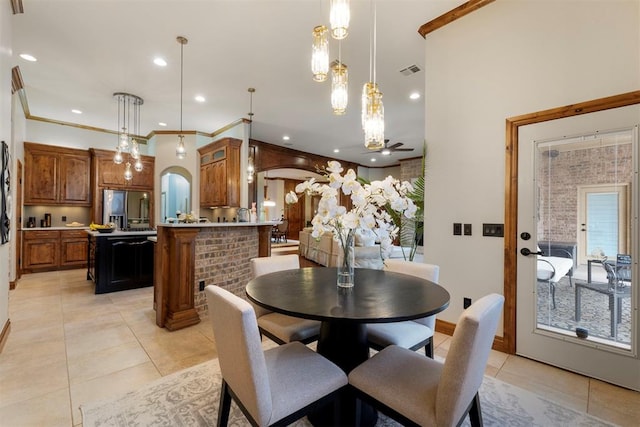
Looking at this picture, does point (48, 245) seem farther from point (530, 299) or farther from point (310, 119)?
point (530, 299)

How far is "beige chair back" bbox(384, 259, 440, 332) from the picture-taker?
203 centimetres

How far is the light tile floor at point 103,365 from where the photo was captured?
6.02 ft

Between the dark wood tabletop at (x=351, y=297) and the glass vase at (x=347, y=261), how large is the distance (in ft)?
0.18

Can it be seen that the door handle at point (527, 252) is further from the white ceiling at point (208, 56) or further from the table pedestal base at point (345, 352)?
the white ceiling at point (208, 56)

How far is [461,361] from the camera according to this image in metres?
1.05

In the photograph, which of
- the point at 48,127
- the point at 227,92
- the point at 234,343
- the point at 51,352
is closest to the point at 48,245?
the point at 48,127

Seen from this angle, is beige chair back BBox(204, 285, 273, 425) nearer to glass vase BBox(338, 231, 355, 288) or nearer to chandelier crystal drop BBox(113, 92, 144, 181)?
glass vase BBox(338, 231, 355, 288)

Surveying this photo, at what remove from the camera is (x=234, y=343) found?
115 centimetres

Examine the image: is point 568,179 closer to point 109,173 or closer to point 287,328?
point 287,328

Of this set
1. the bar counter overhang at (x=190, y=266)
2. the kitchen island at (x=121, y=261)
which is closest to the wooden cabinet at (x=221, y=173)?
the kitchen island at (x=121, y=261)

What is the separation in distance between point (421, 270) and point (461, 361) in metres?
1.15

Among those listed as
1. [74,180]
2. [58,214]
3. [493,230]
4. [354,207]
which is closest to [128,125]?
[74,180]

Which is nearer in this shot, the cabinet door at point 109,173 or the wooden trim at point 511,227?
the wooden trim at point 511,227

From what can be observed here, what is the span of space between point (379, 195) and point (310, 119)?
4635 mm
